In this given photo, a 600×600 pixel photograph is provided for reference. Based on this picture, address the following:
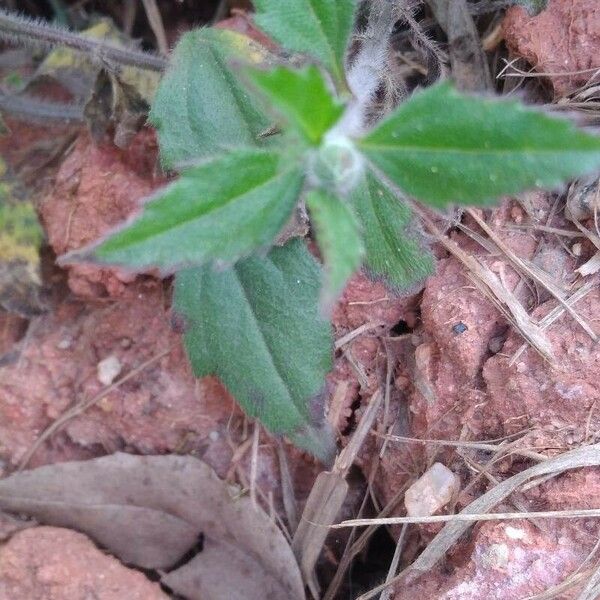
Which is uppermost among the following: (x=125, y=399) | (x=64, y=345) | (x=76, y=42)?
(x=76, y=42)

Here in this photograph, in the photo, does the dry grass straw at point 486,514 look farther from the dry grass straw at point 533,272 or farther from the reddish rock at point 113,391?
the reddish rock at point 113,391

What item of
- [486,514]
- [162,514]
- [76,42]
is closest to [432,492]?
[486,514]

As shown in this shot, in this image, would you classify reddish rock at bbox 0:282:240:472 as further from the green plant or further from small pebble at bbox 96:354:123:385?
the green plant

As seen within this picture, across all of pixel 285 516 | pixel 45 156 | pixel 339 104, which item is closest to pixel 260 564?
pixel 285 516

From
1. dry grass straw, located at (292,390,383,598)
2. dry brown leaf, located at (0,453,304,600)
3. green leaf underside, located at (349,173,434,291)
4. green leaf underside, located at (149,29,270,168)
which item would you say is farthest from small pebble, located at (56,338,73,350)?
green leaf underside, located at (349,173,434,291)

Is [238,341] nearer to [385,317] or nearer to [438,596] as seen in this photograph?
[385,317]

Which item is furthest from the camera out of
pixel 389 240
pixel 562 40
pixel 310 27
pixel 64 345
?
pixel 64 345

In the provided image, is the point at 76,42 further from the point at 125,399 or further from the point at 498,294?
the point at 498,294
